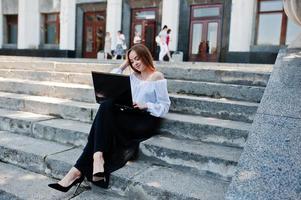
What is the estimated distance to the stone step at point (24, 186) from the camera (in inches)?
109

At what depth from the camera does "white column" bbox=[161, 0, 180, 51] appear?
16016 mm

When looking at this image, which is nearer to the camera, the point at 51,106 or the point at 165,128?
the point at 165,128

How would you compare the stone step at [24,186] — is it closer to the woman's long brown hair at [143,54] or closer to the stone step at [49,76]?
the woman's long brown hair at [143,54]

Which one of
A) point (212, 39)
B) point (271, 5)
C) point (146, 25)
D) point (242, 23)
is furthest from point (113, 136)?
point (146, 25)

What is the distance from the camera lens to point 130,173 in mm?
2908

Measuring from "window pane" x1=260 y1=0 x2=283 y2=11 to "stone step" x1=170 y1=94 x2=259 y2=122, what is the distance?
39.7 ft

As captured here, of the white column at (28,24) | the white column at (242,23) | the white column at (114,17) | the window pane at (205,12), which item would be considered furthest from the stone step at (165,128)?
the white column at (28,24)

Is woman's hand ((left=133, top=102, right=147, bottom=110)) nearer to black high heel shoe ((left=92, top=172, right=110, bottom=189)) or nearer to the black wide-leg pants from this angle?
the black wide-leg pants

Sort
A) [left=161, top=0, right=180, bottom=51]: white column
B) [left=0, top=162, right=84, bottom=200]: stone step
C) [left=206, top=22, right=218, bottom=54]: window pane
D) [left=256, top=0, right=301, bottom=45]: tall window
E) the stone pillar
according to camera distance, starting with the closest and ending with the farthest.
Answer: [left=0, top=162, right=84, bottom=200]: stone step → the stone pillar → [left=256, top=0, right=301, bottom=45]: tall window → [left=206, top=22, right=218, bottom=54]: window pane → [left=161, top=0, right=180, bottom=51]: white column

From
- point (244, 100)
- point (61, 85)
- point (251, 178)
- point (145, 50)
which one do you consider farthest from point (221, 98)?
point (61, 85)

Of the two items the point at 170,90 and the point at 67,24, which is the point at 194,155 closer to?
the point at 170,90

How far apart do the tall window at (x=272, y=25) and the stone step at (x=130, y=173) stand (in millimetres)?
12850

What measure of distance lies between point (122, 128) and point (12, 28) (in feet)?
72.7

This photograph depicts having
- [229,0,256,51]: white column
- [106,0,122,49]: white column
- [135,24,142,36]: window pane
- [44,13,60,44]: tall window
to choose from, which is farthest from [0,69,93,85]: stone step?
[44,13,60,44]: tall window
